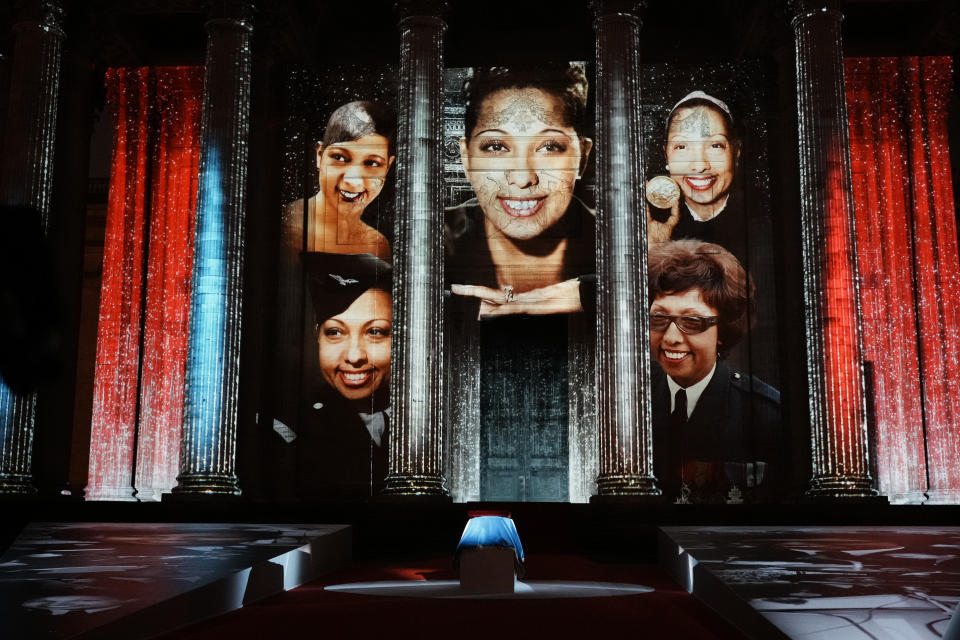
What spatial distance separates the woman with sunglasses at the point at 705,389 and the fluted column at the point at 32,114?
1292cm

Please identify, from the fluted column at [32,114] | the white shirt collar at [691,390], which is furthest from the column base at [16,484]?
the white shirt collar at [691,390]

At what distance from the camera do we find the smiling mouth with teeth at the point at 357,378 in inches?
958

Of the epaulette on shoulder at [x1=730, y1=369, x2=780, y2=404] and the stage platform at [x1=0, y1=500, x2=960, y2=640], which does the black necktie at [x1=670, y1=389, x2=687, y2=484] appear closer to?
the epaulette on shoulder at [x1=730, y1=369, x2=780, y2=404]

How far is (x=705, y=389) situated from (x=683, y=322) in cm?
156

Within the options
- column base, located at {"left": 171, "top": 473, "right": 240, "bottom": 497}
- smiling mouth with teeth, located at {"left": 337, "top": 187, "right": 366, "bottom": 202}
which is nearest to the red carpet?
column base, located at {"left": 171, "top": 473, "right": 240, "bottom": 497}

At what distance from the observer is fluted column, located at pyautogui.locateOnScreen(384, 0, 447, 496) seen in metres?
20.6

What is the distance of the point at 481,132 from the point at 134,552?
15461 mm

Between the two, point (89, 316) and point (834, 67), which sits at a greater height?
point (834, 67)

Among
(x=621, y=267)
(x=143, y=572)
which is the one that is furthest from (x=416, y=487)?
(x=143, y=572)

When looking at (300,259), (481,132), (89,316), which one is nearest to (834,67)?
(481,132)

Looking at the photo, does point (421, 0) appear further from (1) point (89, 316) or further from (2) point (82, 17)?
(1) point (89, 316)

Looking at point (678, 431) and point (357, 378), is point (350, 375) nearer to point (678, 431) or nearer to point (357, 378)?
point (357, 378)

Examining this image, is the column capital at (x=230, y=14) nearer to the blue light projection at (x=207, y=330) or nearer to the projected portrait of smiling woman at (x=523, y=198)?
the blue light projection at (x=207, y=330)

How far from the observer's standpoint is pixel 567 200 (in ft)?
81.8
